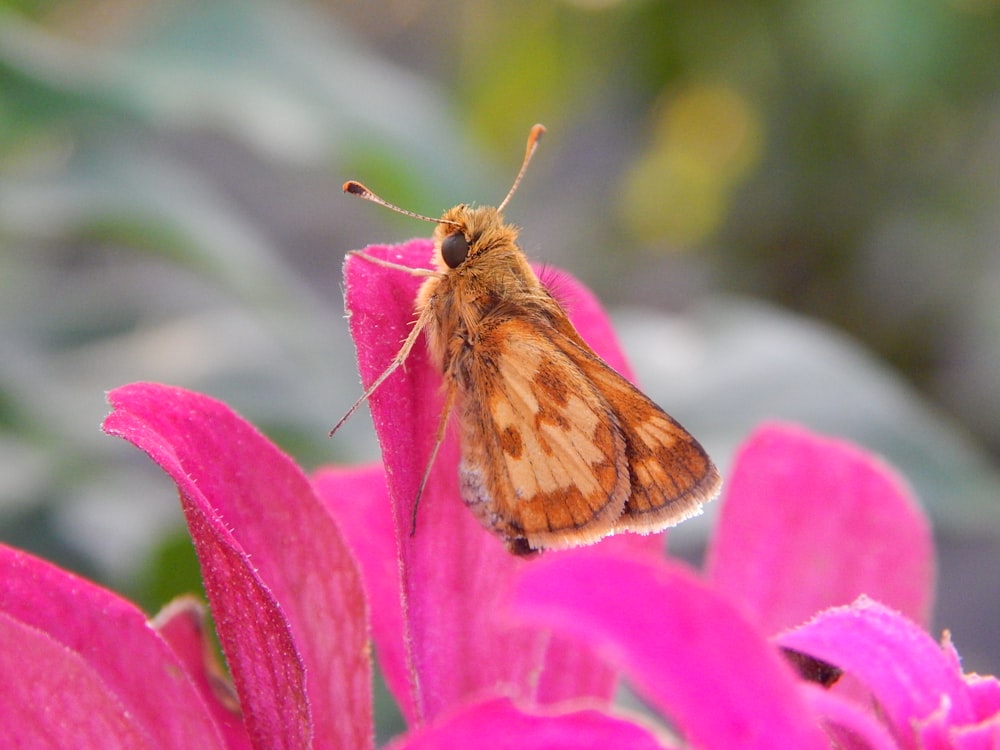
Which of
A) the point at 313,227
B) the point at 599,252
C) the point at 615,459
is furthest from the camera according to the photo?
the point at 313,227

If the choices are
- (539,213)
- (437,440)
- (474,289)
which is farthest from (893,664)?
(539,213)

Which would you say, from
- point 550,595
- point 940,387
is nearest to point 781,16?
point 940,387

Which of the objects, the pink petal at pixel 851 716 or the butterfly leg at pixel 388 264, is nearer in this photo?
the pink petal at pixel 851 716

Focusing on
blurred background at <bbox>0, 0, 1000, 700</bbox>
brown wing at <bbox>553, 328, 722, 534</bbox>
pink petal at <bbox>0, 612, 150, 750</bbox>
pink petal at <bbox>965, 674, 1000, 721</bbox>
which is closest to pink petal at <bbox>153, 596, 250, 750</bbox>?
pink petal at <bbox>0, 612, 150, 750</bbox>

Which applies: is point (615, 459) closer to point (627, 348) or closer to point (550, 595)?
point (550, 595)

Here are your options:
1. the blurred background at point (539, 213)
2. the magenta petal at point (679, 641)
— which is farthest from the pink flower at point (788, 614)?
the blurred background at point (539, 213)

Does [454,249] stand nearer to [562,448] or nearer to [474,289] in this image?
[474,289]

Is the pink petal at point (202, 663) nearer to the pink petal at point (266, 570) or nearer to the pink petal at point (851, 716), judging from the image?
the pink petal at point (266, 570)
